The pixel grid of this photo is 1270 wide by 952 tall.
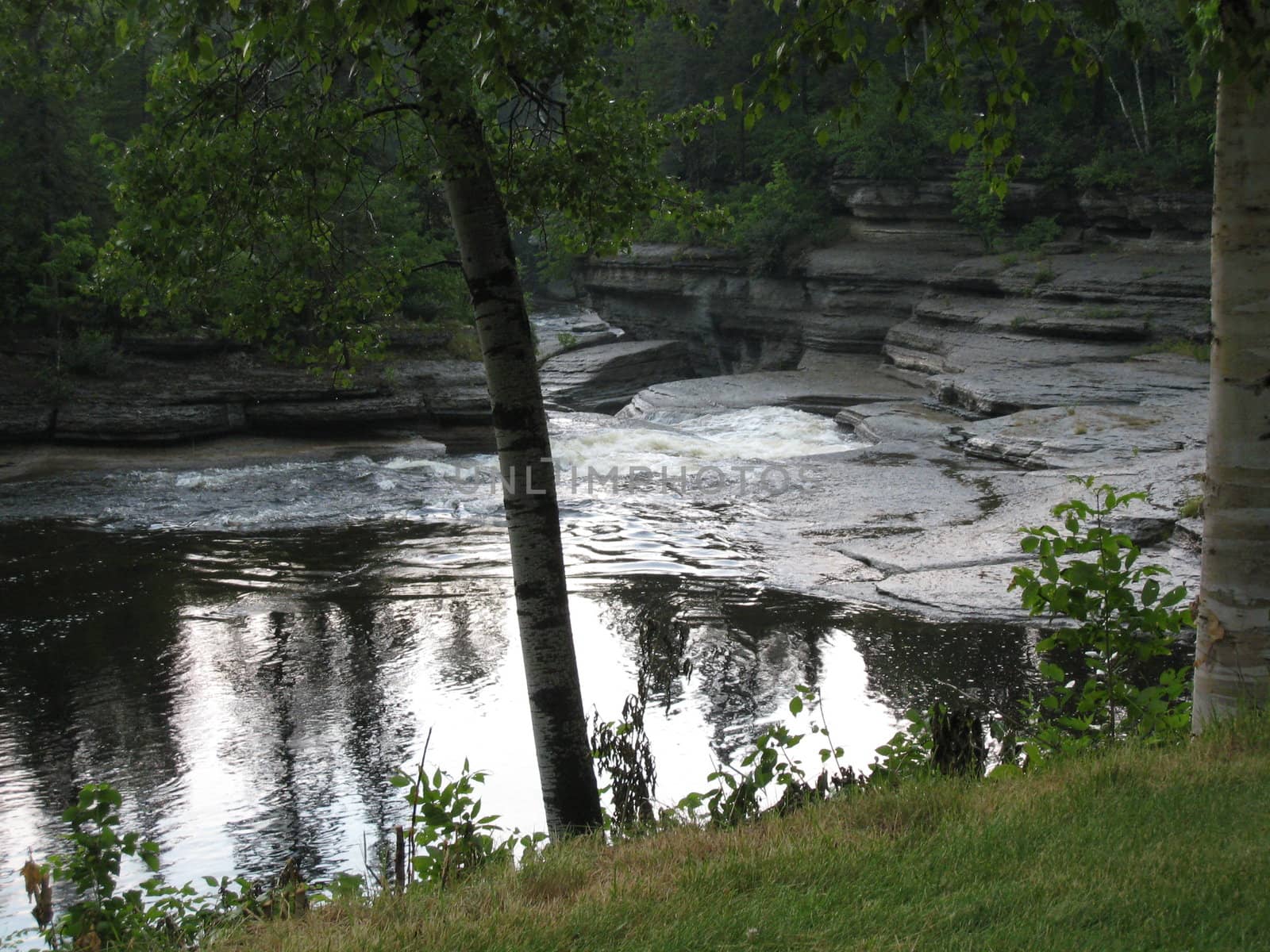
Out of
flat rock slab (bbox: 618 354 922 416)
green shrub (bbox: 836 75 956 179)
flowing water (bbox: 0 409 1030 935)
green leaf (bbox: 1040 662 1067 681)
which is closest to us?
green leaf (bbox: 1040 662 1067 681)

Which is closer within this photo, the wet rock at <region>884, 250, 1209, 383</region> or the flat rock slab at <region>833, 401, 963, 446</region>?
the flat rock slab at <region>833, 401, 963, 446</region>

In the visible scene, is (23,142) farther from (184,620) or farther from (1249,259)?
(1249,259)

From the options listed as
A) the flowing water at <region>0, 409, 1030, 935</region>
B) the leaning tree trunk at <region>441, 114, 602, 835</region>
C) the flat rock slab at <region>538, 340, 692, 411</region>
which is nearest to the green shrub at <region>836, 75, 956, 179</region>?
the flat rock slab at <region>538, 340, 692, 411</region>

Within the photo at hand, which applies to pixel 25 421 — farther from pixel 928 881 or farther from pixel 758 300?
pixel 758 300

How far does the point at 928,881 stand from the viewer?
12.7ft

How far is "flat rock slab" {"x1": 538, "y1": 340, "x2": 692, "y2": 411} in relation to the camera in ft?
120

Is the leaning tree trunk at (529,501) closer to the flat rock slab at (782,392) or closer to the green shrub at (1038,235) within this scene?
the flat rock slab at (782,392)

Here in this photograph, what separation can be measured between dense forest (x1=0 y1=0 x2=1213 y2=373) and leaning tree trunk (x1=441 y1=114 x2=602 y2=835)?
1.06 ft

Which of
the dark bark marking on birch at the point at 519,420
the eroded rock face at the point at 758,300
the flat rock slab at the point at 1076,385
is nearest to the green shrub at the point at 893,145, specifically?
the eroded rock face at the point at 758,300

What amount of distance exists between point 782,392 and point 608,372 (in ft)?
27.2

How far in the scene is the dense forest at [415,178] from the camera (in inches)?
227

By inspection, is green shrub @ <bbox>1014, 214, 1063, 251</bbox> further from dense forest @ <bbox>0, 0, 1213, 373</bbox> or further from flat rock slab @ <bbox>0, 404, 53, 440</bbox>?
flat rock slab @ <bbox>0, 404, 53, 440</bbox>

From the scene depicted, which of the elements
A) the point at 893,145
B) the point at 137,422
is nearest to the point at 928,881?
the point at 137,422

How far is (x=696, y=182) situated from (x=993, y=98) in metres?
44.4
